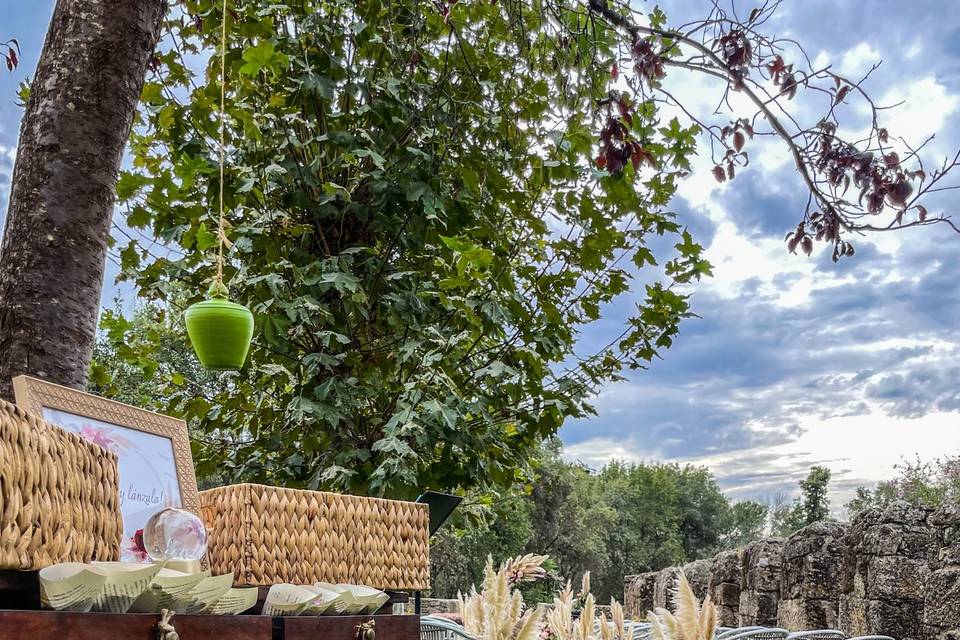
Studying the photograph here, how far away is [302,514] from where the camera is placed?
56.8 inches

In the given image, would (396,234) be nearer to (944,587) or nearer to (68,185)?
(68,185)

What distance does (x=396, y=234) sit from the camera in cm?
423

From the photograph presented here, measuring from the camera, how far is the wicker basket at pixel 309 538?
1359 mm

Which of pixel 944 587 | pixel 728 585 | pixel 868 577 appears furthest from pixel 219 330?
pixel 728 585

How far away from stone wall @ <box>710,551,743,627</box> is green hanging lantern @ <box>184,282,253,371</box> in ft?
25.2

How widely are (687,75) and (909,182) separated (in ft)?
2.78

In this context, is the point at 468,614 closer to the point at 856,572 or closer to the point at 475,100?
the point at 475,100

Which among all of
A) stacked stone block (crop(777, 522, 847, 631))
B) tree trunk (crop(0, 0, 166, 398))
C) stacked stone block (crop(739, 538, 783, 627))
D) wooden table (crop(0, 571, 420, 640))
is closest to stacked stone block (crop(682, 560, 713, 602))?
stacked stone block (crop(739, 538, 783, 627))

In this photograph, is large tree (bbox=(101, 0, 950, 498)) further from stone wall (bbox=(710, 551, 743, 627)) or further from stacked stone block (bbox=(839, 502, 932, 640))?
stone wall (bbox=(710, 551, 743, 627))

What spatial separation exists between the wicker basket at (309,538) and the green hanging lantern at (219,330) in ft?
2.05

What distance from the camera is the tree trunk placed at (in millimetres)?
2137

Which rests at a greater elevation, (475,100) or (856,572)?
(475,100)

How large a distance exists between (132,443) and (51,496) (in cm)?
41

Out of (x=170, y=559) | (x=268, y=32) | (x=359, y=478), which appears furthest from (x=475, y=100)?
(x=170, y=559)
